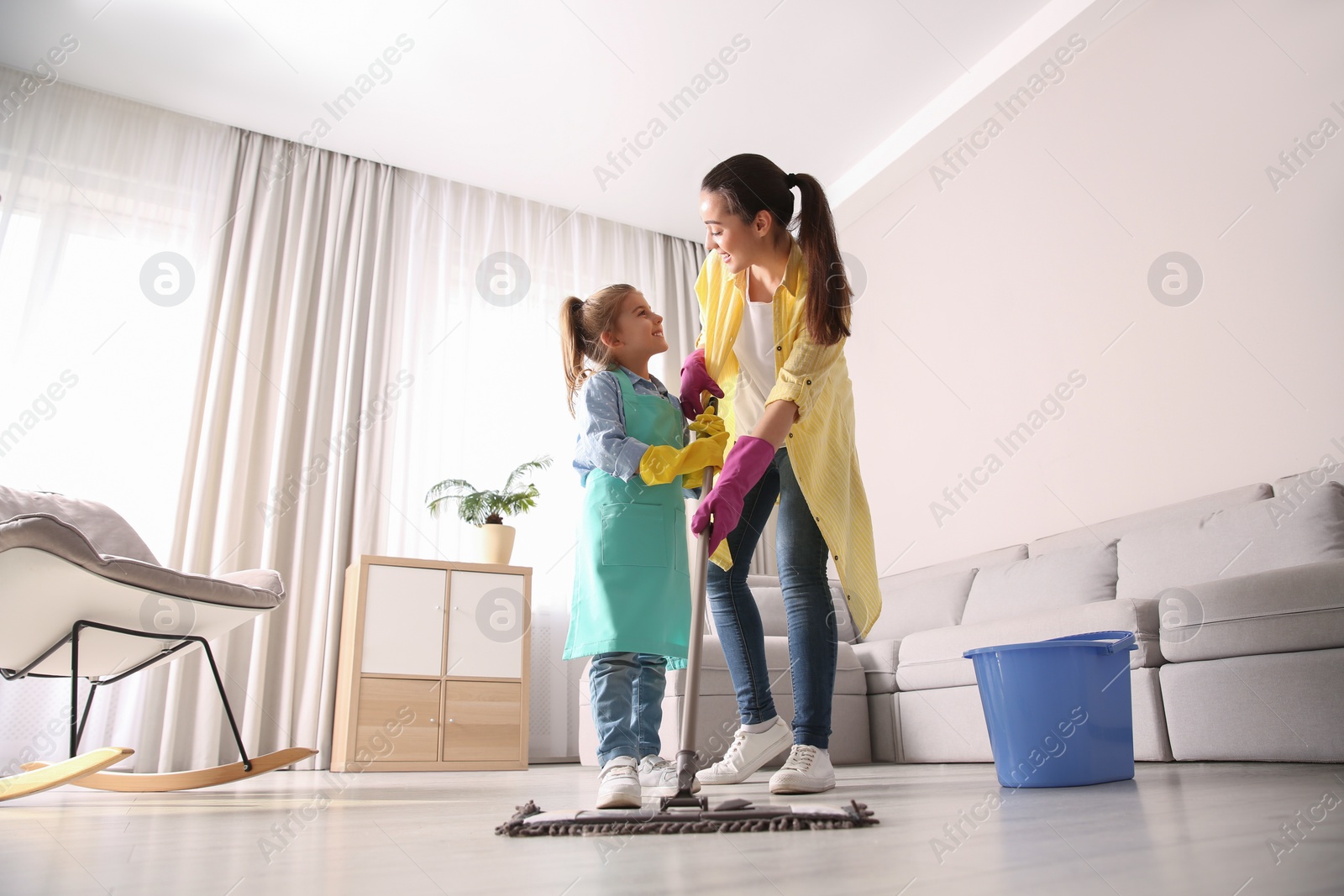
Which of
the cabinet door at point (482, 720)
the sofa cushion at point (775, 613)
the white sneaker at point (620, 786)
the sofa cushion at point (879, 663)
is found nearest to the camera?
the white sneaker at point (620, 786)

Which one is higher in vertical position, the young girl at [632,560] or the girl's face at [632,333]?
the girl's face at [632,333]

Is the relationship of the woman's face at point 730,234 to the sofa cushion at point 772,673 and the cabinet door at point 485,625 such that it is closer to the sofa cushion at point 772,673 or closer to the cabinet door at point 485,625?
the sofa cushion at point 772,673

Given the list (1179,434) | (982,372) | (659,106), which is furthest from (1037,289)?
(659,106)

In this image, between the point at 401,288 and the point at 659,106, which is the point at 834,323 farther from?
the point at 401,288

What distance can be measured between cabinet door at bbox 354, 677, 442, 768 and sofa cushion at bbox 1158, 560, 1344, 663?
93.1 inches

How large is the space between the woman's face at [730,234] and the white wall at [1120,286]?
1.96 m

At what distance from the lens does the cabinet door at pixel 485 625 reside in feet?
10.8

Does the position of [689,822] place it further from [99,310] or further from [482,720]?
[99,310]

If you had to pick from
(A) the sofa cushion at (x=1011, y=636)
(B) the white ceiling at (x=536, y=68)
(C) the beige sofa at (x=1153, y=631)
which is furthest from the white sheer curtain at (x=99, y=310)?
(A) the sofa cushion at (x=1011, y=636)

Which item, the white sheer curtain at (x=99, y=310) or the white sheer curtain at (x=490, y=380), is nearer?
the white sheer curtain at (x=99, y=310)

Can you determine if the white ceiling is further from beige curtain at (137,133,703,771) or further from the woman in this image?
the woman

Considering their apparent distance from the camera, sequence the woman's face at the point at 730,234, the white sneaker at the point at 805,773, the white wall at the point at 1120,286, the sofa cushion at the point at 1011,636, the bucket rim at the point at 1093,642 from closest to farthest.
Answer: the white sneaker at the point at 805,773
the bucket rim at the point at 1093,642
the woman's face at the point at 730,234
the sofa cushion at the point at 1011,636
the white wall at the point at 1120,286

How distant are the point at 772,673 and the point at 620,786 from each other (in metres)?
Answer: 1.76

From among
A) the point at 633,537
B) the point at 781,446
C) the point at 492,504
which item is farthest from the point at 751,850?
the point at 492,504
